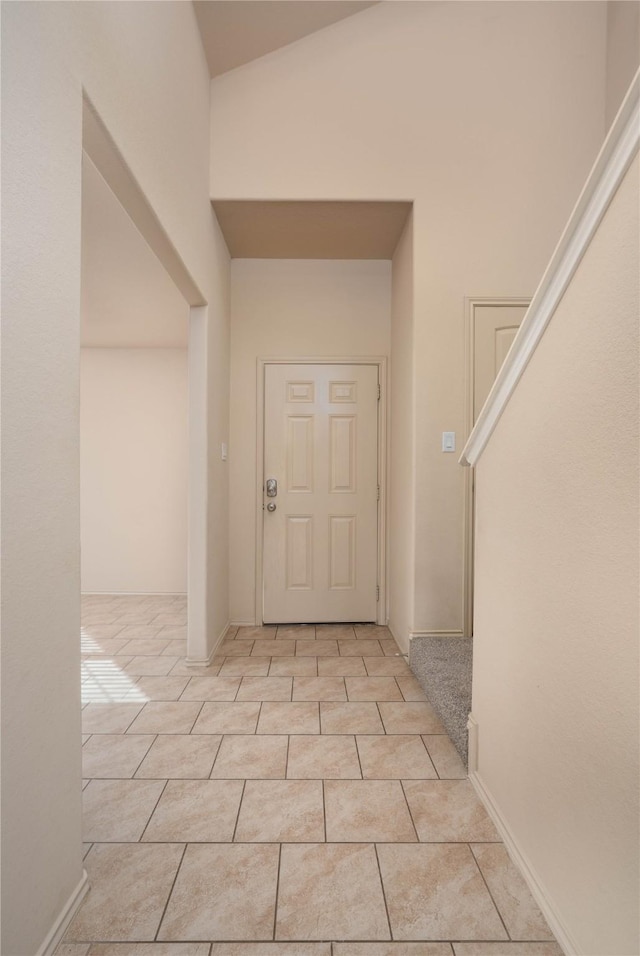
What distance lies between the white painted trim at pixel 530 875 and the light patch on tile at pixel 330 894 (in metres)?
0.40

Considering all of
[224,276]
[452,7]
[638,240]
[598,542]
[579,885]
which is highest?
[452,7]

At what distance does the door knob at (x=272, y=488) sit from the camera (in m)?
4.00

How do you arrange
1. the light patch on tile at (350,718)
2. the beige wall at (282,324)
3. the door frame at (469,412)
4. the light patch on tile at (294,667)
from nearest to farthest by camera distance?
the light patch on tile at (350,718), the light patch on tile at (294,667), the door frame at (469,412), the beige wall at (282,324)

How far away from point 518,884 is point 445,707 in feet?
2.86

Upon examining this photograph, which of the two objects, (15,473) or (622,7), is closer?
(15,473)

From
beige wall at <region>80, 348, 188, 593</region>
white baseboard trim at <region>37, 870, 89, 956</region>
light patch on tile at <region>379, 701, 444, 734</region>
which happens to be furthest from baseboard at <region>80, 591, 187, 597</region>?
white baseboard trim at <region>37, 870, 89, 956</region>

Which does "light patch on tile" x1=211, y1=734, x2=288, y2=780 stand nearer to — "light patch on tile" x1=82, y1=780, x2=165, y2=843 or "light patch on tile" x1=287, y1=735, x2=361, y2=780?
"light patch on tile" x1=287, y1=735, x2=361, y2=780

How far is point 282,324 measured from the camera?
398 centimetres

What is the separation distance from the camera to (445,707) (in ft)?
7.69

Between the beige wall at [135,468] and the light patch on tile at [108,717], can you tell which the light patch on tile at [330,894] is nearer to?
the light patch on tile at [108,717]

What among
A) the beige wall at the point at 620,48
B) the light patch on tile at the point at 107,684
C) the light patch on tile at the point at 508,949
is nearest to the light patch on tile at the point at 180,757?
the light patch on tile at the point at 107,684

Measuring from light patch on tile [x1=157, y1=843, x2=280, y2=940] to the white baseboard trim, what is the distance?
23 centimetres

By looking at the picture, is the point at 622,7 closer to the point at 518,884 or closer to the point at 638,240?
the point at 638,240

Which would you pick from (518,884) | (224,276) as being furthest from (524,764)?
(224,276)
